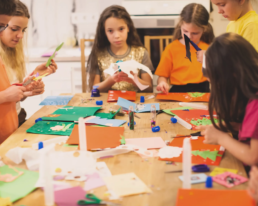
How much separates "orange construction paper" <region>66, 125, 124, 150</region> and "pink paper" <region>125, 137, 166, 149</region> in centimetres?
6

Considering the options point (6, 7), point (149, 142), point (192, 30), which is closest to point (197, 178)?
point (149, 142)

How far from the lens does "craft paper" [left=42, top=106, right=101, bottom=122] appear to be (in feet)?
4.69

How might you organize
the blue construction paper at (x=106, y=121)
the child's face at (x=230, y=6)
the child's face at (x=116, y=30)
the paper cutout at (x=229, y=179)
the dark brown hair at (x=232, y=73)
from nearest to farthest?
the paper cutout at (x=229, y=179), the dark brown hair at (x=232, y=73), the blue construction paper at (x=106, y=121), the child's face at (x=230, y=6), the child's face at (x=116, y=30)

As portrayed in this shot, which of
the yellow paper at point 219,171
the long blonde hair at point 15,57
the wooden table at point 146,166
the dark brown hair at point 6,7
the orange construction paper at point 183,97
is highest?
the dark brown hair at point 6,7

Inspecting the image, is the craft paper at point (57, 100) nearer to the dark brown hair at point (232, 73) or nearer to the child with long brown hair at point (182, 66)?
the child with long brown hair at point (182, 66)

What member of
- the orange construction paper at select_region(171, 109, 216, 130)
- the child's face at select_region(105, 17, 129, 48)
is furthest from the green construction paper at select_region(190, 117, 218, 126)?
the child's face at select_region(105, 17, 129, 48)

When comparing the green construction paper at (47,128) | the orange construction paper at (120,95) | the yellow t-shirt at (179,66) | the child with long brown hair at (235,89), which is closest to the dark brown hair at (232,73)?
the child with long brown hair at (235,89)

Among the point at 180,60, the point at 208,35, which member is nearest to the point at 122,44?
the point at 180,60

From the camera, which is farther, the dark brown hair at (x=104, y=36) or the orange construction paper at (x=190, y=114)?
the dark brown hair at (x=104, y=36)

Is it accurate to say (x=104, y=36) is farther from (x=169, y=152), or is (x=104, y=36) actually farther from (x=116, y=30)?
(x=169, y=152)

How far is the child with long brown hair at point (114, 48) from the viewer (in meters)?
2.05

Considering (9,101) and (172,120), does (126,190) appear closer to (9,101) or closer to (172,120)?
(172,120)

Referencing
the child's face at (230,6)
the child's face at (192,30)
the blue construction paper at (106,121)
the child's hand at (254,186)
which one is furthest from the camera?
the child's face at (192,30)

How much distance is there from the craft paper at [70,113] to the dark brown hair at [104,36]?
0.62 m
